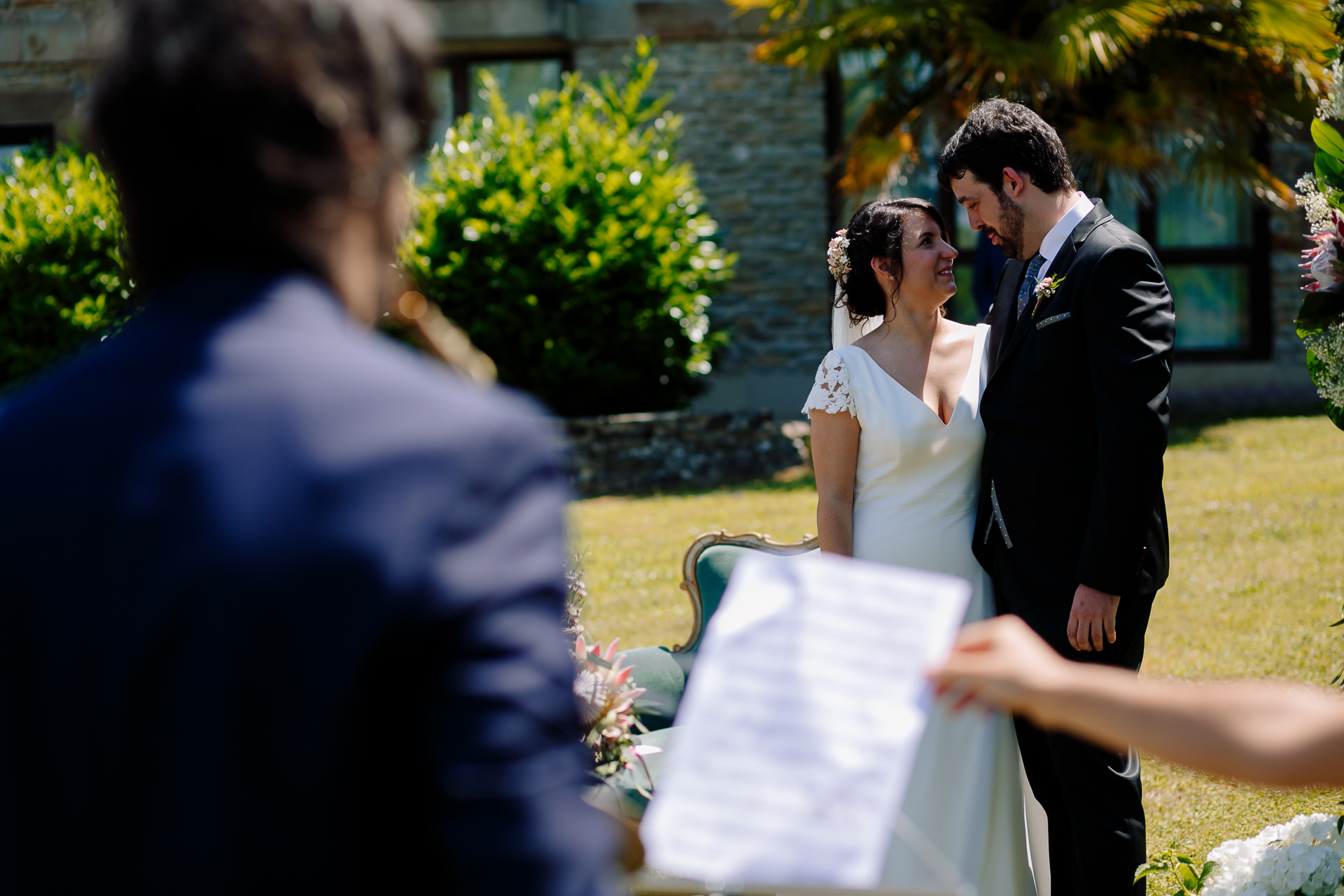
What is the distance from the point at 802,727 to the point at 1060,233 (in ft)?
7.48

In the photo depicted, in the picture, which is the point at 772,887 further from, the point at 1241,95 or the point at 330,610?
the point at 1241,95

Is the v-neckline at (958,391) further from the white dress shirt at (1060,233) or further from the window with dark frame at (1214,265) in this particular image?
the window with dark frame at (1214,265)

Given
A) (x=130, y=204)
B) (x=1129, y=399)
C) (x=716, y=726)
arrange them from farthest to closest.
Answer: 1. (x=1129, y=399)
2. (x=716, y=726)
3. (x=130, y=204)

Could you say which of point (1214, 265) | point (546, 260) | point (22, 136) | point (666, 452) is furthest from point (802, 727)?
point (22, 136)

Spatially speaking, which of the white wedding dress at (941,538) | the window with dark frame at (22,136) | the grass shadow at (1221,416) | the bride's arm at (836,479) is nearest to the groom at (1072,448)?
the white wedding dress at (941,538)

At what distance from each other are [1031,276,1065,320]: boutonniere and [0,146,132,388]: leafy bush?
359 inches

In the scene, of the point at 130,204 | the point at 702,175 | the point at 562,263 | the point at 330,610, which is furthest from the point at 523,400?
the point at 702,175

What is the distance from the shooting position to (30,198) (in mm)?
10305

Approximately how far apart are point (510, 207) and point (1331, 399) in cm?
766

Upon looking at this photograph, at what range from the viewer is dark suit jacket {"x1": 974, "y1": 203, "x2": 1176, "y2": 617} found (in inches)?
105

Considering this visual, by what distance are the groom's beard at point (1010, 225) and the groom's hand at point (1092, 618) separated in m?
0.93

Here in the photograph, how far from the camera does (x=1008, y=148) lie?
298 centimetres

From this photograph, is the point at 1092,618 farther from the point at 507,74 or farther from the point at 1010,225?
the point at 507,74

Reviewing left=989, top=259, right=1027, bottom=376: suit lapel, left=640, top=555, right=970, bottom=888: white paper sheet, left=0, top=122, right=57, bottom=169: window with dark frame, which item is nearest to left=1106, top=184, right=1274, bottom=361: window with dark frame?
left=989, top=259, right=1027, bottom=376: suit lapel
